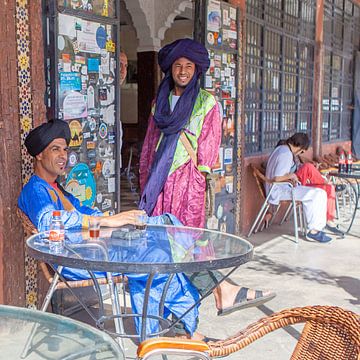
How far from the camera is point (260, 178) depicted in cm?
592

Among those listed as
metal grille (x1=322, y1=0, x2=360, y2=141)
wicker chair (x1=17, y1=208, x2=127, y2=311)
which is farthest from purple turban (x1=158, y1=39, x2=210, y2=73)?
metal grille (x1=322, y1=0, x2=360, y2=141)

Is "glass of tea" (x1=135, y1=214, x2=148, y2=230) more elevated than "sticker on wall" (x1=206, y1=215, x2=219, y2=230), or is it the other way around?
"glass of tea" (x1=135, y1=214, x2=148, y2=230)

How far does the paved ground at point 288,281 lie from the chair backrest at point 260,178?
46 centimetres

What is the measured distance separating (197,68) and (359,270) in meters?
2.33

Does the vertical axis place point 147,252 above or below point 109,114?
below

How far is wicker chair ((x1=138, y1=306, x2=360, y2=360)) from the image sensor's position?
166 centimetres

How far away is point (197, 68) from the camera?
3535 mm

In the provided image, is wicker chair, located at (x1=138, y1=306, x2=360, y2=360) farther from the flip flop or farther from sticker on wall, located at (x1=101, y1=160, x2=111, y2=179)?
sticker on wall, located at (x1=101, y1=160, x2=111, y2=179)

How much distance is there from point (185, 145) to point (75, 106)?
699 millimetres

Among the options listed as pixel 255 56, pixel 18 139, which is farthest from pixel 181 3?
pixel 18 139

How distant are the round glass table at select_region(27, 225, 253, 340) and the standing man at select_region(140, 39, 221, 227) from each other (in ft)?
2.26

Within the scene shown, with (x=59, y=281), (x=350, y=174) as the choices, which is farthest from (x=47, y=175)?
(x=350, y=174)

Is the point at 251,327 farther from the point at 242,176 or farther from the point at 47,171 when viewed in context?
the point at 242,176

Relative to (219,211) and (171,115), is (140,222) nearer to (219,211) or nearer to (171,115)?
(171,115)
